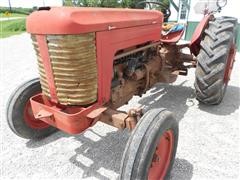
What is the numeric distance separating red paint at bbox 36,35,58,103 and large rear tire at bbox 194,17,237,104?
2.16 meters

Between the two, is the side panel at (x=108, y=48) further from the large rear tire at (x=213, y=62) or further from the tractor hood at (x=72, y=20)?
the large rear tire at (x=213, y=62)

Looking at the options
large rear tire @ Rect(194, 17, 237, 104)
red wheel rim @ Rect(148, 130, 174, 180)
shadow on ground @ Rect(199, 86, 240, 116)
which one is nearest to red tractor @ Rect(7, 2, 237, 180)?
red wheel rim @ Rect(148, 130, 174, 180)

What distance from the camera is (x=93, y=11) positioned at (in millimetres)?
2209

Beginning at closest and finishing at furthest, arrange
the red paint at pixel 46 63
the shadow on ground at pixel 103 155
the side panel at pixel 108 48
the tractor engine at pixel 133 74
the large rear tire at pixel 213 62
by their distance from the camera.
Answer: the red paint at pixel 46 63, the side panel at pixel 108 48, the shadow on ground at pixel 103 155, the tractor engine at pixel 133 74, the large rear tire at pixel 213 62

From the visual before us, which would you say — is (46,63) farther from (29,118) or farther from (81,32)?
(29,118)

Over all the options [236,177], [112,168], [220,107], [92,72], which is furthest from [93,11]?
[220,107]

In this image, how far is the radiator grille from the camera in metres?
2.08

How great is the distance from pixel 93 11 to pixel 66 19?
327mm

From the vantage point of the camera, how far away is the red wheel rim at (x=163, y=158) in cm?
242

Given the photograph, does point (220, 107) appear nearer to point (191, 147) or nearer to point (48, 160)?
point (191, 147)

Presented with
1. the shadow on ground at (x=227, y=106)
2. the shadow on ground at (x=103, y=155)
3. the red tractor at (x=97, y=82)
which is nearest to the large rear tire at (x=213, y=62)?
the shadow on ground at (x=227, y=106)

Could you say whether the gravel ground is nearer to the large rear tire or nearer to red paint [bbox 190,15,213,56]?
the large rear tire

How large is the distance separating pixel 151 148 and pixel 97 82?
762 millimetres

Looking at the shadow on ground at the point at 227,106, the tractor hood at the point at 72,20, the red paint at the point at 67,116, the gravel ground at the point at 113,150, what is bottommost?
the shadow on ground at the point at 227,106
